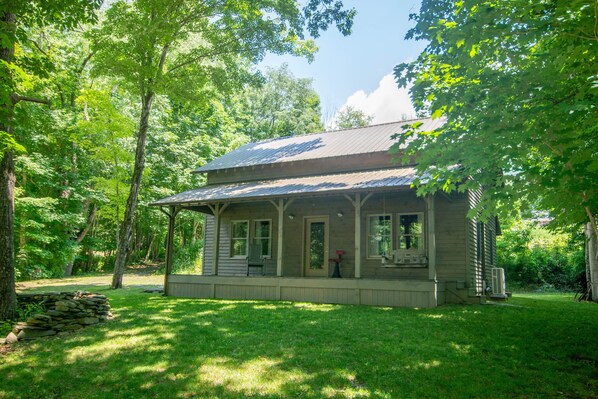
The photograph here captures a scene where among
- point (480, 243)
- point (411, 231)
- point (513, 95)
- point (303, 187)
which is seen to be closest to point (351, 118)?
point (480, 243)

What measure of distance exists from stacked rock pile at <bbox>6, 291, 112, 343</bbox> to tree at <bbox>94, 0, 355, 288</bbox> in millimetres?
5800

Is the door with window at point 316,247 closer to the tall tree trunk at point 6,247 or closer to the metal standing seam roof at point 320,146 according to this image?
the metal standing seam roof at point 320,146

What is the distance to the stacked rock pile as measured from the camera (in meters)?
6.58

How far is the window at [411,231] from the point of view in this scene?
11508 millimetres

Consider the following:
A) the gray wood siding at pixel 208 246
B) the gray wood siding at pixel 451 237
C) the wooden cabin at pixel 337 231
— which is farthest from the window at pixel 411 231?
the gray wood siding at pixel 208 246

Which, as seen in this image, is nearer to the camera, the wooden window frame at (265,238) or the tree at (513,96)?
the tree at (513,96)

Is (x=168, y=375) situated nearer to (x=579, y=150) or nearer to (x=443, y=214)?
(x=579, y=150)

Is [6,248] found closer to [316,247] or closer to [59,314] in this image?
[59,314]

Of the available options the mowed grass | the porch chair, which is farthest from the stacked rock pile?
the porch chair

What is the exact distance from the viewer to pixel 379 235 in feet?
39.8

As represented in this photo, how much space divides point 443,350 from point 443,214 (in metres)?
6.29

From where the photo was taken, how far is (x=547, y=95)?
A: 4.86m

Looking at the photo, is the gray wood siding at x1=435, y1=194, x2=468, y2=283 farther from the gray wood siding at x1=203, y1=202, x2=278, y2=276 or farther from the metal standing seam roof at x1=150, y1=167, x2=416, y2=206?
the gray wood siding at x1=203, y1=202, x2=278, y2=276

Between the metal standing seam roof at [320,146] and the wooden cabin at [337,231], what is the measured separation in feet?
0.18
